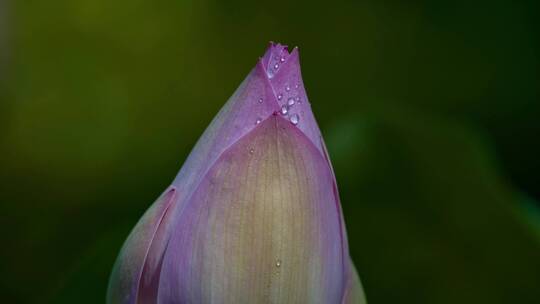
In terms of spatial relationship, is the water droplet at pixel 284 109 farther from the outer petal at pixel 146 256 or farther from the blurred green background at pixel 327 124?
the blurred green background at pixel 327 124

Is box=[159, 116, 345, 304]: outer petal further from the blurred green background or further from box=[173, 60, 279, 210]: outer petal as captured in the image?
the blurred green background

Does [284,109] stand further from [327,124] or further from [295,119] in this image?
[327,124]

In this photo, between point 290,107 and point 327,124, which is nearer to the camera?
point 290,107

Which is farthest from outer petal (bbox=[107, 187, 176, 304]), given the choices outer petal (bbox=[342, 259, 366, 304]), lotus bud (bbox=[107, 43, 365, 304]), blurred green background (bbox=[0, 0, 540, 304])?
blurred green background (bbox=[0, 0, 540, 304])

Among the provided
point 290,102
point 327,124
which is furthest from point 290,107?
point 327,124

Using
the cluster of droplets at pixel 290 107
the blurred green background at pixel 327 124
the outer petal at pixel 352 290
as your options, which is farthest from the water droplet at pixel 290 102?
the blurred green background at pixel 327 124

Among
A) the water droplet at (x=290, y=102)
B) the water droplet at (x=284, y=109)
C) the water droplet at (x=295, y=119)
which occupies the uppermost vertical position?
the water droplet at (x=290, y=102)

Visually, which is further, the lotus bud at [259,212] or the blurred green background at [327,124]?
the blurred green background at [327,124]

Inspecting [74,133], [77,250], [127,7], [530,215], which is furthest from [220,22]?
[530,215]
